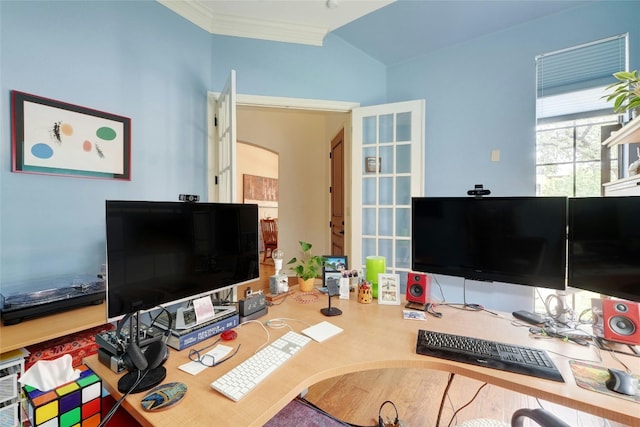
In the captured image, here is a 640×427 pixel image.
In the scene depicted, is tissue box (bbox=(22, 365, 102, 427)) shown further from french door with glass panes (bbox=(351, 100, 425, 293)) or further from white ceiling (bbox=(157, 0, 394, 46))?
white ceiling (bbox=(157, 0, 394, 46))

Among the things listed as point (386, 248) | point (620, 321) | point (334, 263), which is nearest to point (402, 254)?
point (386, 248)

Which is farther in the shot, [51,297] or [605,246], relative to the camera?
[51,297]

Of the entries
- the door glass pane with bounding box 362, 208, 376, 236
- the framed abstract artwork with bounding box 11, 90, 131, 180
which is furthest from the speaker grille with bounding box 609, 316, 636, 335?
the framed abstract artwork with bounding box 11, 90, 131, 180

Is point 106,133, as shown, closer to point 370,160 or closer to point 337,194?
point 370,160

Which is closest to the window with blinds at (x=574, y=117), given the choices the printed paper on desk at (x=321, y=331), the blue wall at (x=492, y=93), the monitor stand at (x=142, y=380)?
the blue wall at (x=492, y=93)

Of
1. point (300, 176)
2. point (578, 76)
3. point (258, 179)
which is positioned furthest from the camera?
point (258, 179)

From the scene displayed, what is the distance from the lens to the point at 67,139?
5.08 feet

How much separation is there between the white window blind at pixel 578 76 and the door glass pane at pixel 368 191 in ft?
5.11

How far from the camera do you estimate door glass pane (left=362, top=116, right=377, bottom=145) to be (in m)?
2.76

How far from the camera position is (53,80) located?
1487 millimetres

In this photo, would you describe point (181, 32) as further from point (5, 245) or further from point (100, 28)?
point (5, 245)

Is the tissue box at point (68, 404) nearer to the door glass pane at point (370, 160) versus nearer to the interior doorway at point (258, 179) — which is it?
the door glass pane at point (370, 160)

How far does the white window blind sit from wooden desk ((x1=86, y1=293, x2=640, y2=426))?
2.16 meters

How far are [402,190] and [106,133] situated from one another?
2.45 m
